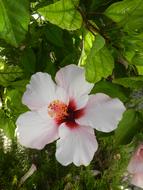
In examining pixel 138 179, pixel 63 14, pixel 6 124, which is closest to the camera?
pixel 63 14

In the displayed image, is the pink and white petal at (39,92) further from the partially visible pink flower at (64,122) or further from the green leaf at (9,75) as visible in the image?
the green leaf at (9,75)

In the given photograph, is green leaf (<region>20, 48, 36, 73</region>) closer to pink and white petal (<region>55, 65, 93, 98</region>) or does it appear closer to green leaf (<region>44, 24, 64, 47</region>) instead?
green leaf (<region>44, 24, 64, 47</region>)

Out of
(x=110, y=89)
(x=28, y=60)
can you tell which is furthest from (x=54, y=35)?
(x=110, y=89)

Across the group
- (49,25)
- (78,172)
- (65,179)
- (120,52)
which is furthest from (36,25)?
(78,172)

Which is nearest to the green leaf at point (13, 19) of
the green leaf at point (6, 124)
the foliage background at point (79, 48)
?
the foliage background at point (79, 48)

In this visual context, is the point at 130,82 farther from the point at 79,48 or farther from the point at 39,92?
the point at 79,48

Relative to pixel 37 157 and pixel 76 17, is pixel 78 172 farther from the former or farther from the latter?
pixel 76 17

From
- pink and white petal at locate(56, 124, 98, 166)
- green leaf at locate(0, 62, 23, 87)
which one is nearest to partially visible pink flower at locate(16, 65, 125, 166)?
pink and white petal at locate(56, 124, 98, 166)
